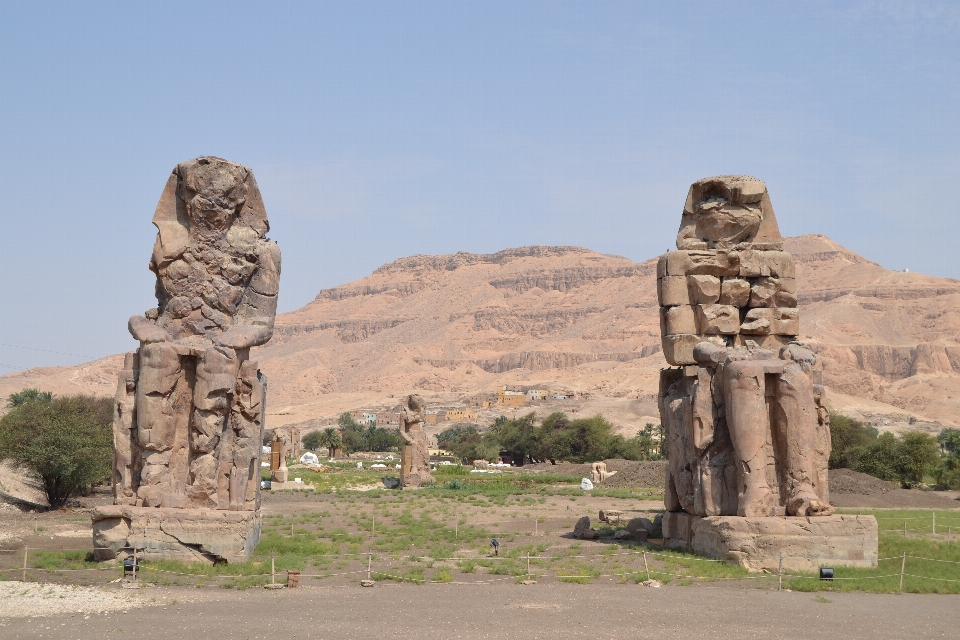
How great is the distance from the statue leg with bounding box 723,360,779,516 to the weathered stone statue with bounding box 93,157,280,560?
247 inches

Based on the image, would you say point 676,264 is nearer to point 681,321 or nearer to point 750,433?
point 681,321

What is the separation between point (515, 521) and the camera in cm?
2064

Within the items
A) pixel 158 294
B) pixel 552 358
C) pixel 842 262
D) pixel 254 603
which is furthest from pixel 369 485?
pixel 842 262

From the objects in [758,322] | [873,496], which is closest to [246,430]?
[758,322]

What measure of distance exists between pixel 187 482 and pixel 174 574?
4.80 feet

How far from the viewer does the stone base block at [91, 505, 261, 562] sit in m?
13.0

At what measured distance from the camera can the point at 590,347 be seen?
529 feet

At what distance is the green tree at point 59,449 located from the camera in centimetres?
2391

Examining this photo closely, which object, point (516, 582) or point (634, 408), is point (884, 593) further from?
point (634, 408)

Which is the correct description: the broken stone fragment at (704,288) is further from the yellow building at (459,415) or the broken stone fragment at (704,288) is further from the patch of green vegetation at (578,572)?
the yellow building at (459,415)

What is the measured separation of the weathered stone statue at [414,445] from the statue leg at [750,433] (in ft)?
60.0

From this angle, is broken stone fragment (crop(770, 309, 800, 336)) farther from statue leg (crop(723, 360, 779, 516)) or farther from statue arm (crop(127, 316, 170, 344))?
statue arm (crop(127, 316, 170, 344))

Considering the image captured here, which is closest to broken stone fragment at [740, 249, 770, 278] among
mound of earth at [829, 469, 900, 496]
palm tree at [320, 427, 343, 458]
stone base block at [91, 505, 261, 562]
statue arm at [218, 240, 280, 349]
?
statue arm at [218, 240, 280, 349]

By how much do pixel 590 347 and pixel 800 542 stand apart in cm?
14852
